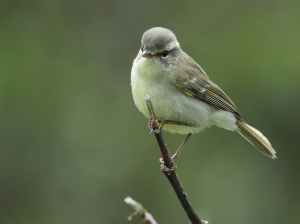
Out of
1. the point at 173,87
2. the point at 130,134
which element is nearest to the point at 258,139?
the point at 173,87

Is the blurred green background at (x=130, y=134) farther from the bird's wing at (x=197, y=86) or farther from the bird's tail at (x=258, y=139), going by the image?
the bird's wing at (x=197, y=86)

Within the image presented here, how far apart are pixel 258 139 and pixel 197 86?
1012 mm

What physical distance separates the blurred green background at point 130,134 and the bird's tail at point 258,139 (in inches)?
49.6

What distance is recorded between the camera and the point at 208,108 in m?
4.12

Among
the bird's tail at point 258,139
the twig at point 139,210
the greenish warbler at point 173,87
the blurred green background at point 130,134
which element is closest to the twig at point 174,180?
the twig at point 139,210

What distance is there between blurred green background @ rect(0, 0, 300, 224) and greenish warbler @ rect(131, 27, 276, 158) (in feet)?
4.88

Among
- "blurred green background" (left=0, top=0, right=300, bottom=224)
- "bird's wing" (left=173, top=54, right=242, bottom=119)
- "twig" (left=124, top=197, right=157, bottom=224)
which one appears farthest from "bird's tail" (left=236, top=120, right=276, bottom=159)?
"twig" (left=124, top=197, right=157, bottom=224)

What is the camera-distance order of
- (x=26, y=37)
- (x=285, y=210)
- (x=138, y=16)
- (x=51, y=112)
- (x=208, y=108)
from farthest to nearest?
(x=138, y=16) → (x=26, y=37) → (x=51, y=112) → (x=285, y=210) → (x=208, y=108)

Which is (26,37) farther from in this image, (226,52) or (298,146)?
(298,146)

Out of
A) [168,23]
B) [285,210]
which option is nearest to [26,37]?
[168,23]

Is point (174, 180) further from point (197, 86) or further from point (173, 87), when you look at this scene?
point (197, 86)

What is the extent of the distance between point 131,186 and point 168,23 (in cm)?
291

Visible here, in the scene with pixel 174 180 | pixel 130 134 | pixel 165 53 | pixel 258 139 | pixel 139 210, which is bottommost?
pixel 139 210

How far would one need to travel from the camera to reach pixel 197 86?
4020mm
